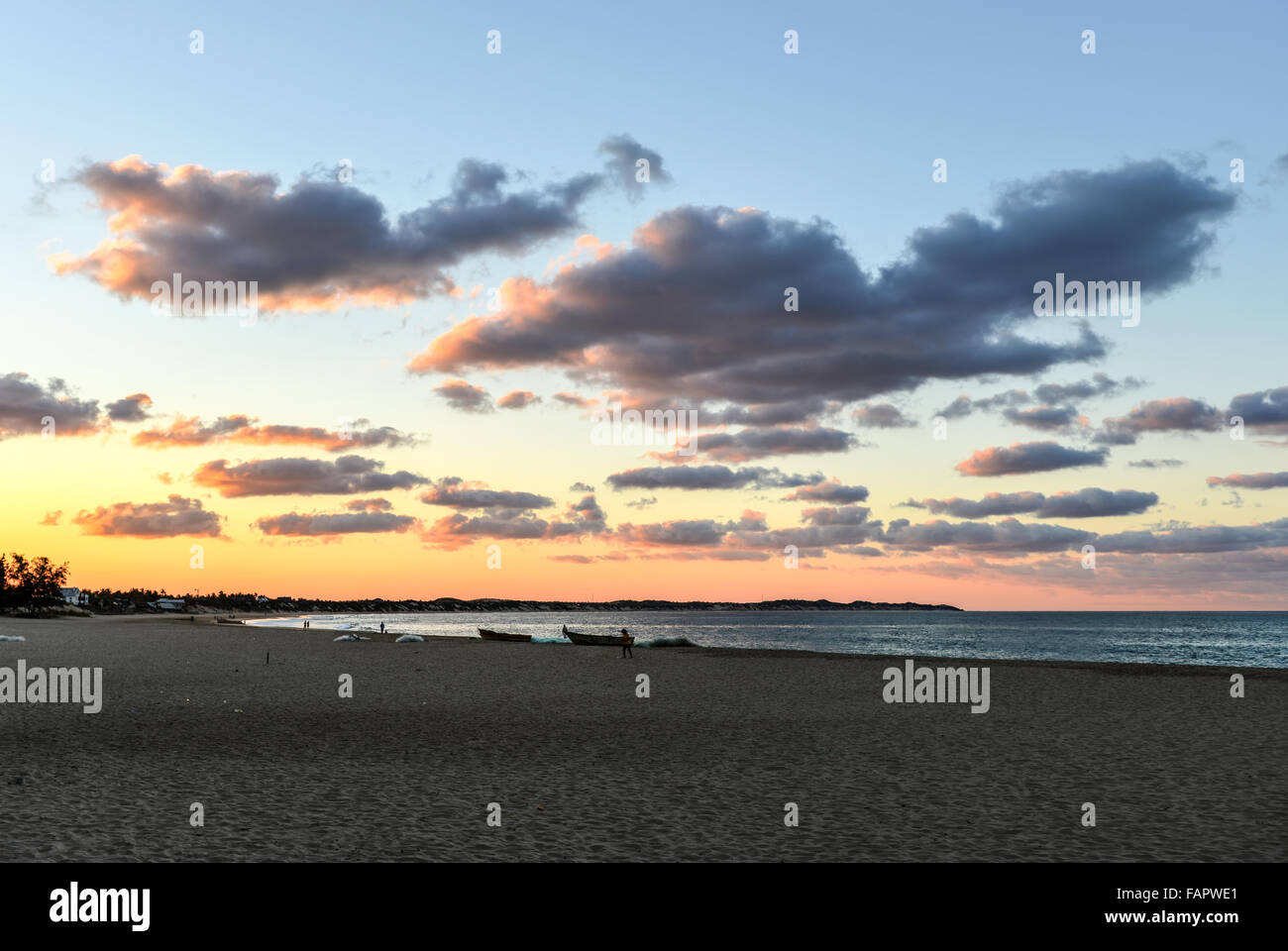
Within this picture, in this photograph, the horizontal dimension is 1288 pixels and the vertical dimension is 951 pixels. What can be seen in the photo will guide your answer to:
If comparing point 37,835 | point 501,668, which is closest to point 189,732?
point 37,835

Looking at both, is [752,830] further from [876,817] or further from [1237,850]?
[1237,850]

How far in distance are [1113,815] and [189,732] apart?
1820 centimetres

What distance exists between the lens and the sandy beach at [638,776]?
11.3m

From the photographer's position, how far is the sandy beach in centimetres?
1131

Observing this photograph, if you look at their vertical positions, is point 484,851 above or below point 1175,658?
above

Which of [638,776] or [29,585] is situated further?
[29,585]

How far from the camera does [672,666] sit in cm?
4831

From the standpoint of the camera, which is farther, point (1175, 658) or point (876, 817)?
point (1175, 658)

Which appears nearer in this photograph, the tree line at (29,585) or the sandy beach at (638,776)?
the sandy beach at (638,776)

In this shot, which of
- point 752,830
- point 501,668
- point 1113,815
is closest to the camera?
point 752,830

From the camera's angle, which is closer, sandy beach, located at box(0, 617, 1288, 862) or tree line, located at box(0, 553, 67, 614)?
sandy beach, located at box(0, 617, 1288, 862)

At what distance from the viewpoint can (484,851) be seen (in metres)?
10.9

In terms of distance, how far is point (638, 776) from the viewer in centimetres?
1600
